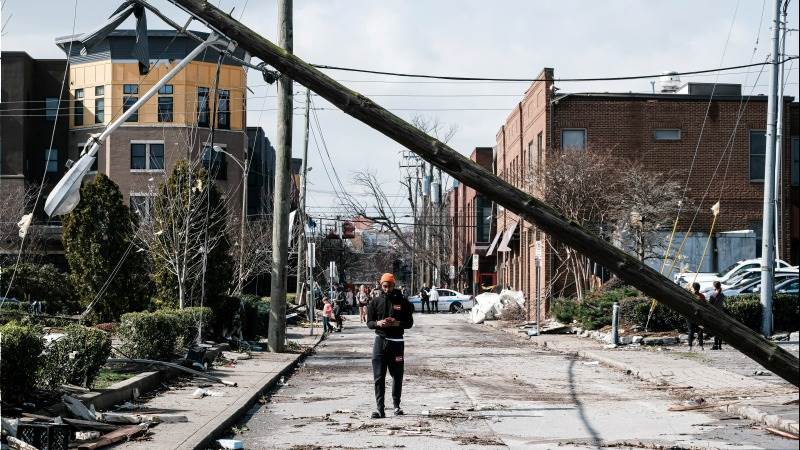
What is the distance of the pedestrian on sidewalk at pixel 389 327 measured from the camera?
1433 centimetres

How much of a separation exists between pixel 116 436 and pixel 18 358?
130cm

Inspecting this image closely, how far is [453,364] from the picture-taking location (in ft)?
77.1

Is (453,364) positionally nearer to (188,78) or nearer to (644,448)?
(644,448)

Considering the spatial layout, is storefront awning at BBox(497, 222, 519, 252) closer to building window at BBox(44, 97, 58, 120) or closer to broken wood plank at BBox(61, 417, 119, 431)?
building window at BBox(44, 97, 58, 120)

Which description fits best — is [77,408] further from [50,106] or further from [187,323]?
[50,106]

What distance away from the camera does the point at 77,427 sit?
11.0 m

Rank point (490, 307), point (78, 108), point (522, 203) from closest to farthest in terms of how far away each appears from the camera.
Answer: point (522, 203) → point (490, 307) → point (78, 108)

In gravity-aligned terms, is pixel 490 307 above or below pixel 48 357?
below

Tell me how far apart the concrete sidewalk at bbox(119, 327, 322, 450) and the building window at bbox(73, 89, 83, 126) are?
46.9m

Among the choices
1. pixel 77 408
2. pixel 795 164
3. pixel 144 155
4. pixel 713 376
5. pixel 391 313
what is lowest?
pixel 713 376

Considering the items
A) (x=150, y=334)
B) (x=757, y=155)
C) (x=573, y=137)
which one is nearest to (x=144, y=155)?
(x=573, y=137)

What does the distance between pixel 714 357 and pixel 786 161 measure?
926 inches

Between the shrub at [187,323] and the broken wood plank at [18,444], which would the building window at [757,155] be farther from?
the broken wood plank at [18,444]

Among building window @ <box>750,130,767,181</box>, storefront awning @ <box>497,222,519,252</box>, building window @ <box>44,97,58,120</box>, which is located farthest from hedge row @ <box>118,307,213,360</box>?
building window @ <box>44,97,58,120</box>
